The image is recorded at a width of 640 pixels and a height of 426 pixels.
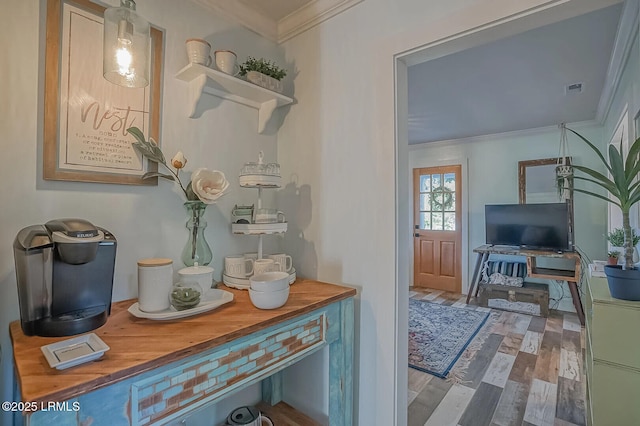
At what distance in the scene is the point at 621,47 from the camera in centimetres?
194

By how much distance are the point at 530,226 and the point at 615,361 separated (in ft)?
9.64

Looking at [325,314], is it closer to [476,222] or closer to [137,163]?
[137,163]

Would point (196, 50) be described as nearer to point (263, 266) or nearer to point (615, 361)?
point (263, 266)

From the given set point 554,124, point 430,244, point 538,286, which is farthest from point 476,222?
point 554,124

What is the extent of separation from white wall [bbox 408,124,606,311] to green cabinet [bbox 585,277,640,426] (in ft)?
10.1

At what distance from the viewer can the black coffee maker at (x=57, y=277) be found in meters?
0.81

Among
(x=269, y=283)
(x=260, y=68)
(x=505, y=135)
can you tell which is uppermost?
(x=505, y=135)

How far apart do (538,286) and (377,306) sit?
3688 mm

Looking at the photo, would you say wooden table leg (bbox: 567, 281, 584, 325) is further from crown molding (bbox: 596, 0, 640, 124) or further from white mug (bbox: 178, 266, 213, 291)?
white mug (bbox: 178, 266, 213, 291)

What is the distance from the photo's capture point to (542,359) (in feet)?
8.44

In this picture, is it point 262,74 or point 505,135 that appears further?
point 505,135

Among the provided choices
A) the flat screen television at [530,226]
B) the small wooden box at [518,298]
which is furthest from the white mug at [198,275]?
the flat screen television at [530,226]

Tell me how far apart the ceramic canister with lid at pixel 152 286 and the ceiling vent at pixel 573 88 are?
11.1ft

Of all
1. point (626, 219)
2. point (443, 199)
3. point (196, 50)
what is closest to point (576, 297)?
point (443, 199)
